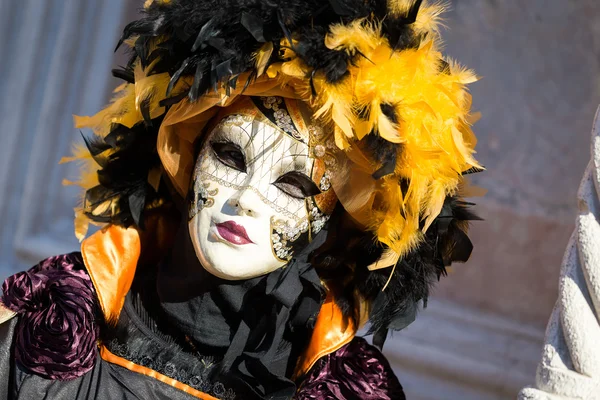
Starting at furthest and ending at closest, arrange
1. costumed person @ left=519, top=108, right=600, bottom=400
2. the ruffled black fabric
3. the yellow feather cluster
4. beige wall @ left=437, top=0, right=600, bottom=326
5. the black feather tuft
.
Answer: beige wall @ left=437, top=0, right=600, bottom=326 < the black feather tuft < the ruffled black fabric < the yellow feather cluster < costumed person @ left=519, top=108, right=600, bottom=400

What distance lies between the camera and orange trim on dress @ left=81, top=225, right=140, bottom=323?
60.2 inches

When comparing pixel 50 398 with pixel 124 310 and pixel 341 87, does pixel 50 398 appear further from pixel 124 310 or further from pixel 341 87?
pixel 341 87

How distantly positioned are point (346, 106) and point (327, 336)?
0.50 metres

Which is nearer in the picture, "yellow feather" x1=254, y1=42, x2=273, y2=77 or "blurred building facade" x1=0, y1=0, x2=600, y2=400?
"yellow feather" x1=254, y1=42, x2=273, y2=77

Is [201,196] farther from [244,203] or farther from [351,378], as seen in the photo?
[351,378]

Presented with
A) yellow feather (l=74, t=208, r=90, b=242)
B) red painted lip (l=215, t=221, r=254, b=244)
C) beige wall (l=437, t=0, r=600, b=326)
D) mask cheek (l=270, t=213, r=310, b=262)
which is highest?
beige wall (l=437, t=0, r=600, b=326)

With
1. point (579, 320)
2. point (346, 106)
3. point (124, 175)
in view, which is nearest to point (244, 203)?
point (346, 106)

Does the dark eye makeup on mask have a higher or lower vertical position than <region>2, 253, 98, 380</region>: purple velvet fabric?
higher

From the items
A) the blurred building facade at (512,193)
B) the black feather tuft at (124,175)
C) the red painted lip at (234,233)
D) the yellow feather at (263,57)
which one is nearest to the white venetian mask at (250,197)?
the red painted lip at (234,233)

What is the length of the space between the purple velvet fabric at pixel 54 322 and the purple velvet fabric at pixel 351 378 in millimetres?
447

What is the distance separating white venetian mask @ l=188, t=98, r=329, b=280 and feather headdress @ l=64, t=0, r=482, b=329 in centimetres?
6

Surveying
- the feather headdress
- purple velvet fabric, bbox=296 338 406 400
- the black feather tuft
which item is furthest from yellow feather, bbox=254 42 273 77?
purple velvet fabric, bbox=296 338 406 400

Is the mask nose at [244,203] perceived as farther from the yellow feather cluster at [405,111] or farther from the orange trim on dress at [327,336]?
the orange trim on dress at [327,336]

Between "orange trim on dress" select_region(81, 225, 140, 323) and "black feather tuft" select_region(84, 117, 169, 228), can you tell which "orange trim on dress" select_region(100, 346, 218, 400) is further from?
"black feather tuft" select_region(84, 117, 169, 228)
